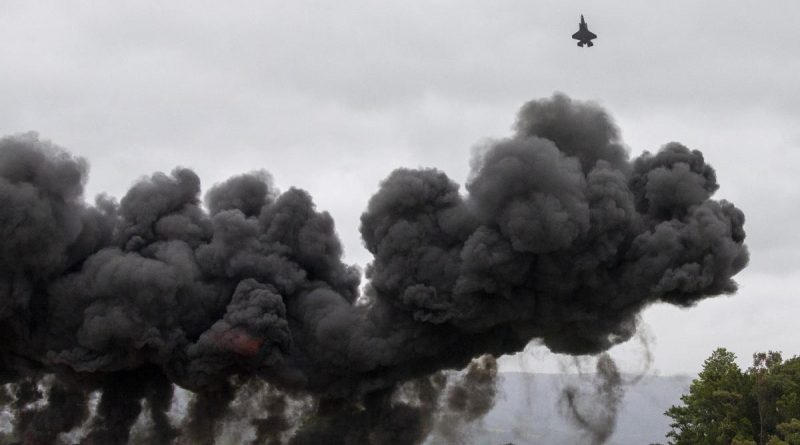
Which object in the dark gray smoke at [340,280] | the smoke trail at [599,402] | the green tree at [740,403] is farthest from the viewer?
the green tree at [740,403]

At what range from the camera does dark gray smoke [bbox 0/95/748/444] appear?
49531 millimetres

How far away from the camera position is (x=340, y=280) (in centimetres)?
5822

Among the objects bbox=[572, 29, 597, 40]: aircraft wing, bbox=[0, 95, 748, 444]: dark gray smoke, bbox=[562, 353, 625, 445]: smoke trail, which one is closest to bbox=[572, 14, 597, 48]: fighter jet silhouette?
bbox=[572, 29, 597, 40]: aircraft wing

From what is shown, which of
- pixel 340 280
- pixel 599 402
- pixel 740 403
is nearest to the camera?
pixel 599 402

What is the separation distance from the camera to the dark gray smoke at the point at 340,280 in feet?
163

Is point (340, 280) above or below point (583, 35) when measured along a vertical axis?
below

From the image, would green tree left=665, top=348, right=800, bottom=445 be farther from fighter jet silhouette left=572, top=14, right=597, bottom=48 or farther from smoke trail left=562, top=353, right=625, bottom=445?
fighter jet silhouette left=572, top=14, right=597, bottom=48

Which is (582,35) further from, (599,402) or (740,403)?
(740,403)

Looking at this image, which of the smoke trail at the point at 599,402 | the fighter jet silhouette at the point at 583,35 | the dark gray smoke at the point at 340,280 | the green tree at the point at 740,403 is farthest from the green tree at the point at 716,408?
the fighter jet silhouette at the point at 583,35

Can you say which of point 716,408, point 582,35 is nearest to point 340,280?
point 582,35

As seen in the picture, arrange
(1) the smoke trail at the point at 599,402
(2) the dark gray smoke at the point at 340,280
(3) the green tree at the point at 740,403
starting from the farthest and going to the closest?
(3) the green tree at the point at 740,403 → (1) the smoke trail at the point at 599,402 → (2) the dark gray smoke at the point at 340,280

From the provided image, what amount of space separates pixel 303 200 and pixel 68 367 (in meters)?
15.7

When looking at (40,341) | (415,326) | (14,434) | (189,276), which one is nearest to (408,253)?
(415,326)

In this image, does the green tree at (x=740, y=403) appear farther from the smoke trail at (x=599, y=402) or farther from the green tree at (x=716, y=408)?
the smoke trail at (x=599, y=402)
